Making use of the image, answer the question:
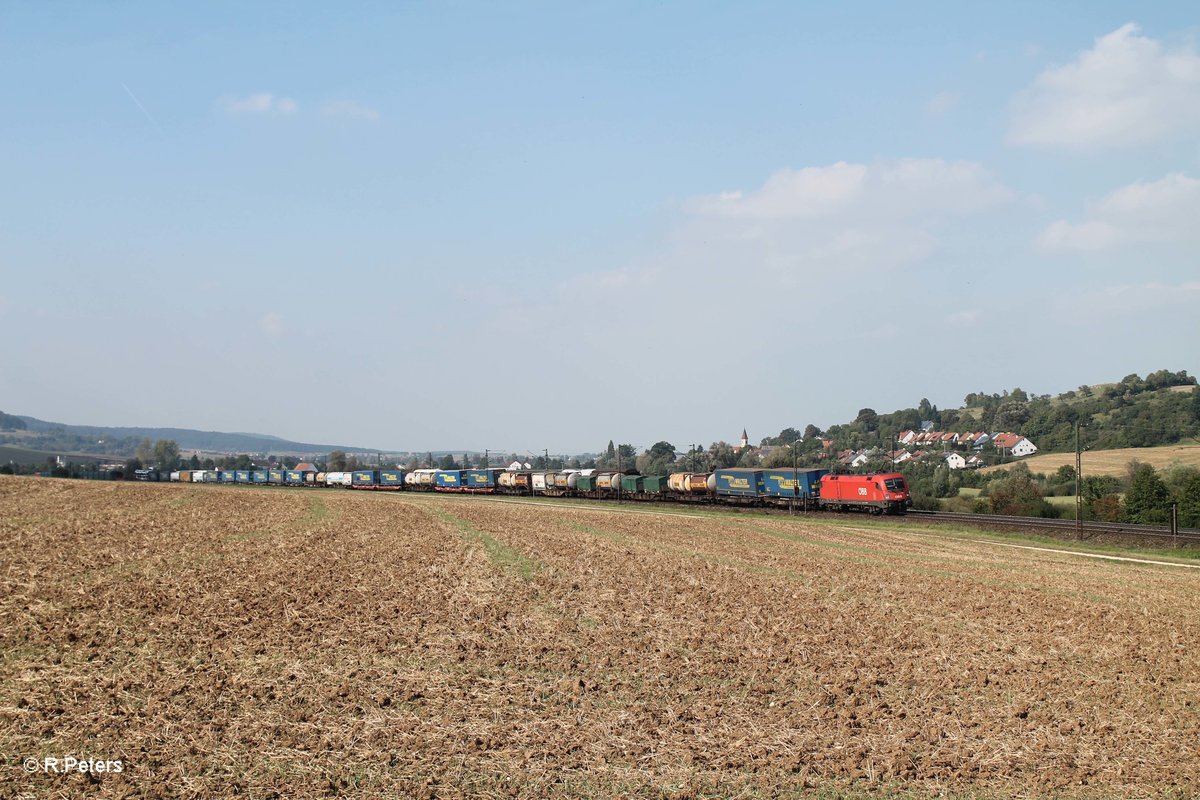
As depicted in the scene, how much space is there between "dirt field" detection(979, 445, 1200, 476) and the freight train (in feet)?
159

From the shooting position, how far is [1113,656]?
17.2 m

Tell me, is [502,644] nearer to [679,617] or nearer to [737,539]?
[679,617]

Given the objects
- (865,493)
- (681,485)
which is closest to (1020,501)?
(865,493)

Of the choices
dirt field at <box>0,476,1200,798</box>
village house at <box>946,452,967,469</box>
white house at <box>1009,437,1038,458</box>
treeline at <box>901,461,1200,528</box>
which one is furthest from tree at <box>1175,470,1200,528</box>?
white house at <box>1009,437,1038,458</box>

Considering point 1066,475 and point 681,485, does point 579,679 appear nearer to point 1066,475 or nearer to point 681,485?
point 681,485

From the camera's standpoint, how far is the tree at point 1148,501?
Result: 6191cm

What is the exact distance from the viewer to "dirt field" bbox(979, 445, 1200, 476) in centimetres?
10050

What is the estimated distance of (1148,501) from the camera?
2510 inches

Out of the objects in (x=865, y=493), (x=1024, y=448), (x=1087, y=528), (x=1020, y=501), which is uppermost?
(x=1024, y=448)

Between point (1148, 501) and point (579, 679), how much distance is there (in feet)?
216

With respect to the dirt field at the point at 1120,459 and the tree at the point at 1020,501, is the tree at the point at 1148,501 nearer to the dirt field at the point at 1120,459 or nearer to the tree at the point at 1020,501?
the tree at the point at 1020,501

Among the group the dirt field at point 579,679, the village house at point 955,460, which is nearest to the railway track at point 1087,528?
the dirt field at point 579,679

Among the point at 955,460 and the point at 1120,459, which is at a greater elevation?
the point at 1120,459

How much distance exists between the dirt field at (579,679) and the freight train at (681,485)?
3593 cm
